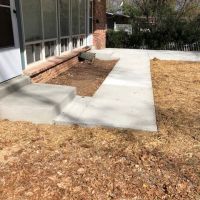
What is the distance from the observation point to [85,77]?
8391 mm

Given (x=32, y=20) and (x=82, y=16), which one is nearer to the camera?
(x=32, y=20)

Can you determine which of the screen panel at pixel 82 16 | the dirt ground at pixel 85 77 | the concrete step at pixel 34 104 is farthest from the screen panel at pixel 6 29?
the screen panel at pixel 82 16

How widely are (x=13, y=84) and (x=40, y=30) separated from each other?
2.57m

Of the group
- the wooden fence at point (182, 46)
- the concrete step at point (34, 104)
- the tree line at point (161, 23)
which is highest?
the tree line at point (161, 23)

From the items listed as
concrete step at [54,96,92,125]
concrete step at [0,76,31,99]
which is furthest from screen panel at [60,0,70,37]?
concrete step at [54,96,92,125]

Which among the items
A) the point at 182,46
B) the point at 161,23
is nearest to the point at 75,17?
the point at 182,46

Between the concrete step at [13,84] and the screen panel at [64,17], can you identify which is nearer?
the concrete step at [13,84]

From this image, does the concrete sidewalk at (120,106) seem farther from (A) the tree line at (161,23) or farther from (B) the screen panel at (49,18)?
(A) the tree line at (161,23)

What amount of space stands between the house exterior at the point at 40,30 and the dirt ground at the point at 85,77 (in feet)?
2.08

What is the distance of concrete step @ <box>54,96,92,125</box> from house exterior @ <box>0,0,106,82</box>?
4.50ft

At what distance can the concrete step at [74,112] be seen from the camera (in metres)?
4.82

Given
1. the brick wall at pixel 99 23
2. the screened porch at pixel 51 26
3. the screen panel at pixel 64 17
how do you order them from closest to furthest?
the screened porch at pixel 51 26 → the screen panel at pixel 64 17 → the brick wall at pixel 99 23

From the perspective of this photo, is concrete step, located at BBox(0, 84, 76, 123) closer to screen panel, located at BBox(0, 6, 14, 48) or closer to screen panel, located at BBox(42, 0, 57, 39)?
screen panel, located at BBox(0, 6, 14, 48)

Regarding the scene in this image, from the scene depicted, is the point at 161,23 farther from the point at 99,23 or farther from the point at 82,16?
the point at 82,16
